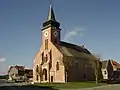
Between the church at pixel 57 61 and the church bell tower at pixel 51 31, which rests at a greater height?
the church bell tower at pixel 51 31

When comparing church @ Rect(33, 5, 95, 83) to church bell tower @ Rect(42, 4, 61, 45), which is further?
church bell tower @ Rect(42, 4, 61, 45)

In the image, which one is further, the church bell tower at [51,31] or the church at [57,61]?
the church bell tower at [51,31]

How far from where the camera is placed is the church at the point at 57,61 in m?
62.8

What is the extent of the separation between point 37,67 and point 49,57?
7817 millimetres


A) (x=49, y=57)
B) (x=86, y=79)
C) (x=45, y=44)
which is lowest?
(x=86, y=79)

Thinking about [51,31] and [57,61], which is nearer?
[57,61]

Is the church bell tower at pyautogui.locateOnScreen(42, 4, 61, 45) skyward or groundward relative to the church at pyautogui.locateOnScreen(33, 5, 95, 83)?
skyward

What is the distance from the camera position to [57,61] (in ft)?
210

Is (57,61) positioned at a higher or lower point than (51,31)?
lower

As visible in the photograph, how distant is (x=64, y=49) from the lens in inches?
2665

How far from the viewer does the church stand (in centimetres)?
6282

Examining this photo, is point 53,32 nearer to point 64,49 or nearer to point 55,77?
point 64,49

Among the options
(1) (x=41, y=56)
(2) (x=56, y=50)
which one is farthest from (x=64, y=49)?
(1) (x=41, y=56)

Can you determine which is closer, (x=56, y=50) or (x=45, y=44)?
(x=56, y=50)
